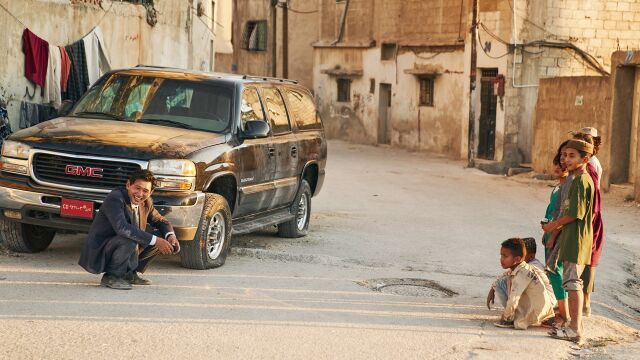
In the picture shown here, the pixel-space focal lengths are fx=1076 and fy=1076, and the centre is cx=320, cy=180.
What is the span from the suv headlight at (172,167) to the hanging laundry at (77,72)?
6378 mm

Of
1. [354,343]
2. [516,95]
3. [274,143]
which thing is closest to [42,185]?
[274,143]

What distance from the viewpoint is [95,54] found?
16859mm

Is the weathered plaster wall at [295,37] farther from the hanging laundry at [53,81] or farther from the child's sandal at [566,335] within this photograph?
the child's sandal at [566,335]

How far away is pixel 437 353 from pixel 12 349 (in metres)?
2.85

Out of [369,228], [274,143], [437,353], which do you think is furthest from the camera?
[369,228]

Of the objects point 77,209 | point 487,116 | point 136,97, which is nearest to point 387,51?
point 487,116

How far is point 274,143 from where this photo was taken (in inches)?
476

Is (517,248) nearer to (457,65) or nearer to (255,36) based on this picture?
(457,65)

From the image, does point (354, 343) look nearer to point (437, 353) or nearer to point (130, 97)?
point (437, 353)

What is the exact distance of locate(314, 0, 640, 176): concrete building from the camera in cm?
2983

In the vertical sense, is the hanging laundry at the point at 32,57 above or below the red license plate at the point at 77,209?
above

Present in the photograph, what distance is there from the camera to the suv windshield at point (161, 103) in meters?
11.1

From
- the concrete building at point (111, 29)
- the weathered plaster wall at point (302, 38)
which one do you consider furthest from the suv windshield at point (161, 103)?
the weathered plaster wall at point (302, 38)

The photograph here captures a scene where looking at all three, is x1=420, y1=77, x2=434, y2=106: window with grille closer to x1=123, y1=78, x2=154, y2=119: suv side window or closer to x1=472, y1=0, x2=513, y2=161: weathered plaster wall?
x1=472, y1=0, x2=513, y2=161: weathered plaster wall
